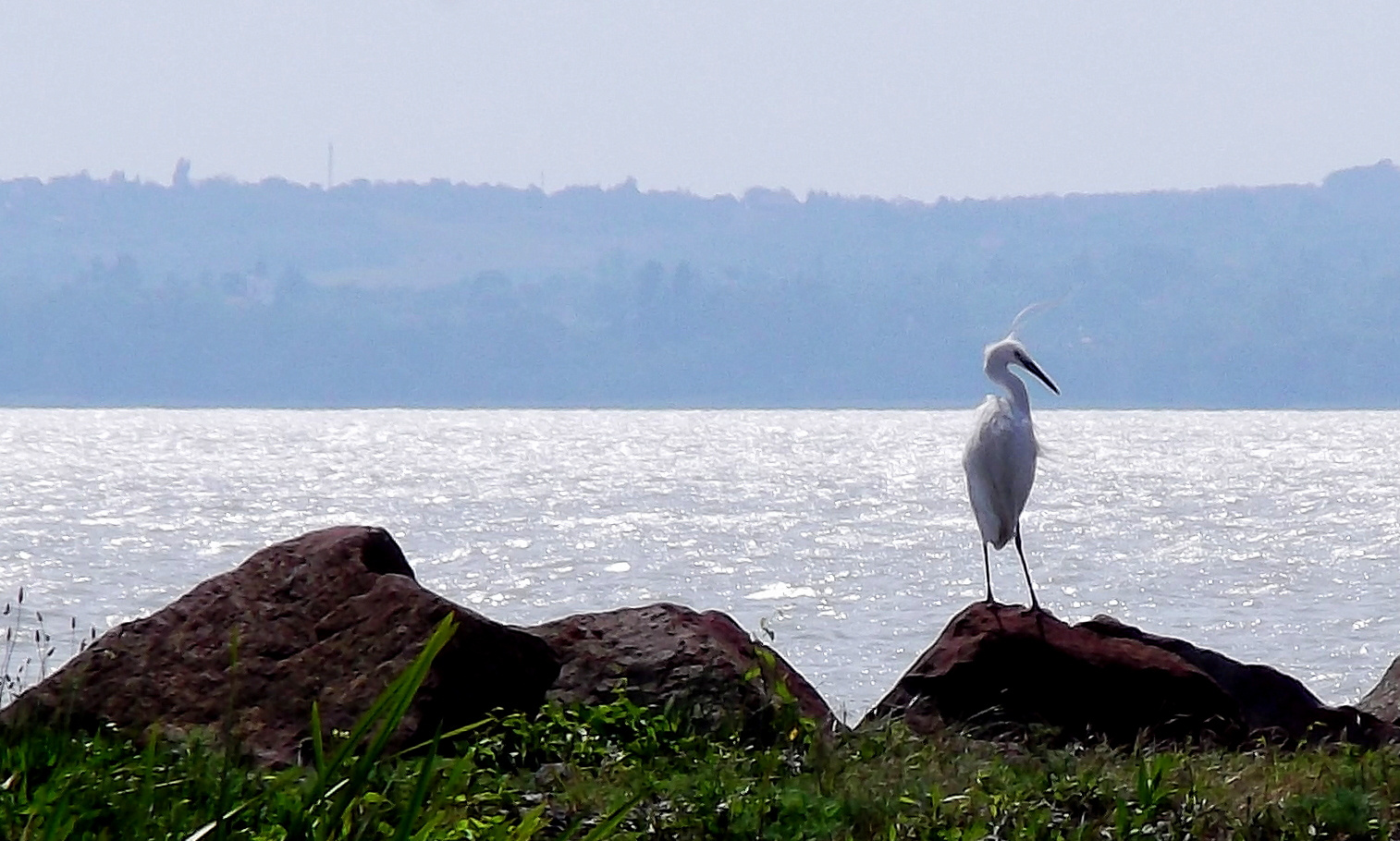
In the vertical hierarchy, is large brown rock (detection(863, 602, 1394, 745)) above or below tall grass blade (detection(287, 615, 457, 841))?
below

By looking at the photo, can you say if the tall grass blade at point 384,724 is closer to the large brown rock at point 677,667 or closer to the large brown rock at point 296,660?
the large brown rock at point 296,660

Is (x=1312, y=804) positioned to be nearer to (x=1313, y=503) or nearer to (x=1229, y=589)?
(x=1229, y=589)

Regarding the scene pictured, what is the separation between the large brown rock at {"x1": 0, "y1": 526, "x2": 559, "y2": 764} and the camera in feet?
26.1

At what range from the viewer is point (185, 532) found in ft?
159

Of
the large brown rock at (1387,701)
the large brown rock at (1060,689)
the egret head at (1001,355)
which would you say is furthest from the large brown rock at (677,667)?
the egret head at (1001,355)

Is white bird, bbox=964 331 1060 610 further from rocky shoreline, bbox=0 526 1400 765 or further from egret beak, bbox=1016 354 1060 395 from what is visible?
rocky shoreline, bbox=0 526 1400 765

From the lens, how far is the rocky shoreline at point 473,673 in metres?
7.99

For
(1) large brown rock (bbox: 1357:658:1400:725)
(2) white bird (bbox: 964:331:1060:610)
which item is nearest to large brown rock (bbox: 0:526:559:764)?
(1) large brown rock (bbox: 1357:658:1400:725)

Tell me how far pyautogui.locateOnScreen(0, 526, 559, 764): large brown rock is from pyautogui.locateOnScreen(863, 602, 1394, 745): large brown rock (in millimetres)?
2144

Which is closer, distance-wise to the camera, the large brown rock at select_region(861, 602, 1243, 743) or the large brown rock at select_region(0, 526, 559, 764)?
the large brown rock at select_region(0, 526, 559, 764)

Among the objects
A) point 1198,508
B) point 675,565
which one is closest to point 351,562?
point 675,565

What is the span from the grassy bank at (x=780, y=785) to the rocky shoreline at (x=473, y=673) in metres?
0.28

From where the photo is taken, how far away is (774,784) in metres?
7.04

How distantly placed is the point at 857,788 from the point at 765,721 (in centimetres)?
122
